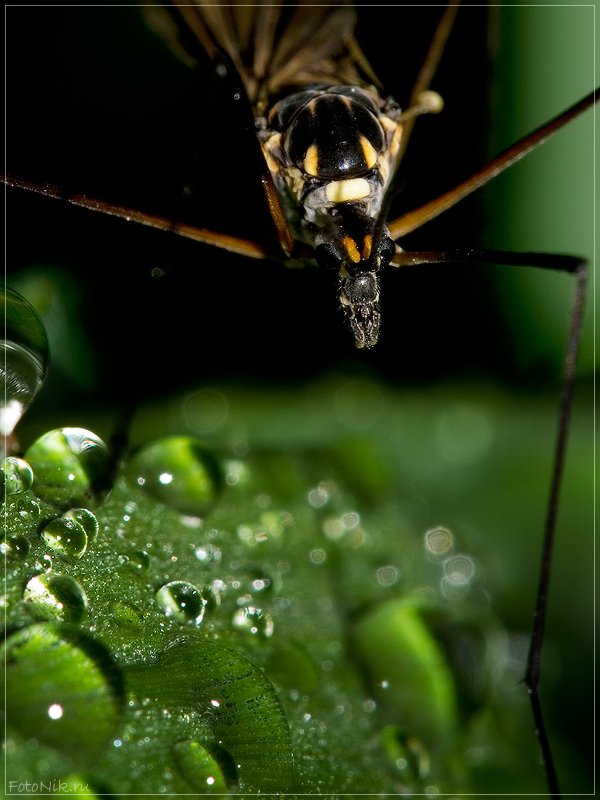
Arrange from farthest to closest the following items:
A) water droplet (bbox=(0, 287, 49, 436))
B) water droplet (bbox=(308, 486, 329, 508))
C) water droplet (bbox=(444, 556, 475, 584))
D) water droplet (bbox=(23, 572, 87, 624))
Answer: water droplet (bbox=(444, 556, 475, 584)), water droplet (bbox=(308, 486, 329, 508)), water droplet (bbox=(0, 287, 49, 436)), water droplet (bbox=(23, 572, 87, 624))

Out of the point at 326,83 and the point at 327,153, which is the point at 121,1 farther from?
the point at 327,153

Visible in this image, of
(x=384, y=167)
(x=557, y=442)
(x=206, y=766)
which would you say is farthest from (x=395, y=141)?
(x=206, y=766)

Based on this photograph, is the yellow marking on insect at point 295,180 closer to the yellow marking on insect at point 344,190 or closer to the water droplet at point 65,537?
the yellow marking on insect at point 344,190

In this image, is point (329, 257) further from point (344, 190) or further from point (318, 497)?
point (318, 497)

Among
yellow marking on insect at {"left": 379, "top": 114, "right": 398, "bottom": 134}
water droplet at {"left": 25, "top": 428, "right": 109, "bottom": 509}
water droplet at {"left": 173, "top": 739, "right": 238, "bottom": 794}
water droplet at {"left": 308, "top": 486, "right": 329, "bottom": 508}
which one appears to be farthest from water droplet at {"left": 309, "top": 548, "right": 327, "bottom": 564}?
yellow marking on insect at {"left": 379, "top": 114, "right": 398, "bottom": 134}

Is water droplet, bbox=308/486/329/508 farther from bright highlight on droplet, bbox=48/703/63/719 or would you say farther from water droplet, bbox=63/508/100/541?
bright highlight on droplet, bbox=48/703/63/719

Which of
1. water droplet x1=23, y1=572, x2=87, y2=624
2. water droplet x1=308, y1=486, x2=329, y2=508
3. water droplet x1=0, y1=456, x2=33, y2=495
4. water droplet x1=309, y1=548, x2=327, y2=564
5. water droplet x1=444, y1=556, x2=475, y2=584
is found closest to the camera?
water droplet x1=23, y1=572, x2=87, y2=624

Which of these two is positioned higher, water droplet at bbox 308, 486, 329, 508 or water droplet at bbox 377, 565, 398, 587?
water droplet at bbox 308, 486, 329, 508

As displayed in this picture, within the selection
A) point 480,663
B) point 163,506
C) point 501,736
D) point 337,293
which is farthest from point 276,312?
point 501,736
